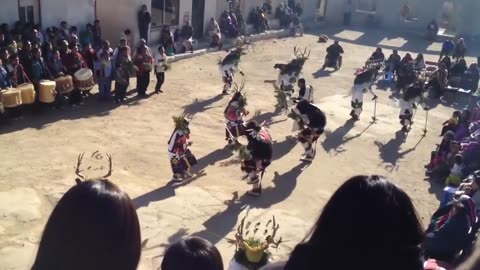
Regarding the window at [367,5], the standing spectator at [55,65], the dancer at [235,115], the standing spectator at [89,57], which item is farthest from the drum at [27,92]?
the window at [367,5]

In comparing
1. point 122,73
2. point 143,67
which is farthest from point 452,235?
point 143,67

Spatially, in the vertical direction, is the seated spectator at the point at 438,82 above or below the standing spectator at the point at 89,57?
below

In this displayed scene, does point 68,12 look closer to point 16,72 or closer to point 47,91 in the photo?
point 47,91

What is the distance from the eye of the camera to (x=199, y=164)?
11680mm

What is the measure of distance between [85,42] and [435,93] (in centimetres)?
1073

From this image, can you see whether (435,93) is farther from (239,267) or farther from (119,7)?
(239,267)

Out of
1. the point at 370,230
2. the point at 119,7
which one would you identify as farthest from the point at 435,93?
the point at 370,230

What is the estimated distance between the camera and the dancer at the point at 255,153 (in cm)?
1014

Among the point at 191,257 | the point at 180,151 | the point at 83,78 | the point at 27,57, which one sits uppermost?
the point at 191,257

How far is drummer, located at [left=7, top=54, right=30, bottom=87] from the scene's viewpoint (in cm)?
1266

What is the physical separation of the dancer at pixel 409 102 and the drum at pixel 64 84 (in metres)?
8.07

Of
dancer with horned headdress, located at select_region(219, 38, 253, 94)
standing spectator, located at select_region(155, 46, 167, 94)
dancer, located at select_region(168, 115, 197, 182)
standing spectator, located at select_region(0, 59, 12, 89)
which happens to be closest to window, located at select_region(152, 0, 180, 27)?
standing spectator, located at select_region(155, 46, 167, 94)

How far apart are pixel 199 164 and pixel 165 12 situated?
10.9m

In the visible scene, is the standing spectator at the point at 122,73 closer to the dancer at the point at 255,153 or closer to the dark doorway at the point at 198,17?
the dancer at the point at 255,153
